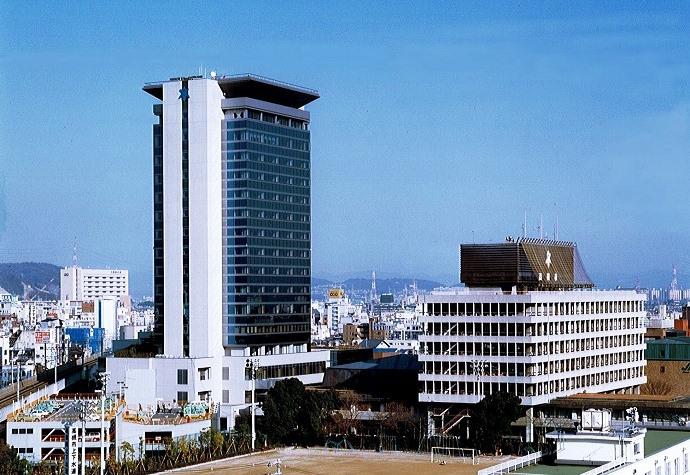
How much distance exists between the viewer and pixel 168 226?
9856 cm

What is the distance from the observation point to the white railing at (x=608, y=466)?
157 feet

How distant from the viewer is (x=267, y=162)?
101m

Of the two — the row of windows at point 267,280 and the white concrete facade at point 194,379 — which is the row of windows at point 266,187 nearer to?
the row of windows at point 267,280

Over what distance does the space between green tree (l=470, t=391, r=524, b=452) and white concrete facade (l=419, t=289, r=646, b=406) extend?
3853 millimetres

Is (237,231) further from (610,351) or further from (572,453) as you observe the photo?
(572,453)

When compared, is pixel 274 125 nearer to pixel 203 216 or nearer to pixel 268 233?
pixel 268 233

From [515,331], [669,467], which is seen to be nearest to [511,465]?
[669,467]

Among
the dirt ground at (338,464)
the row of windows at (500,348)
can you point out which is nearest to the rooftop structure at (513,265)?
the row of windows at (500,348)

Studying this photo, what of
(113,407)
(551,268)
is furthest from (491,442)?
(113,407)

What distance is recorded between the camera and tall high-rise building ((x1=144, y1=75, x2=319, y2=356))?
97.4 m

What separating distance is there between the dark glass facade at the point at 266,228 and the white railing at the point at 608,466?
51.1m

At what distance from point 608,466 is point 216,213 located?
54522 millimetres

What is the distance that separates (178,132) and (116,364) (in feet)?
59.1

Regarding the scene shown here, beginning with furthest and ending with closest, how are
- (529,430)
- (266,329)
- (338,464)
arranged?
(266,329) < (529,430) < (338,464)
